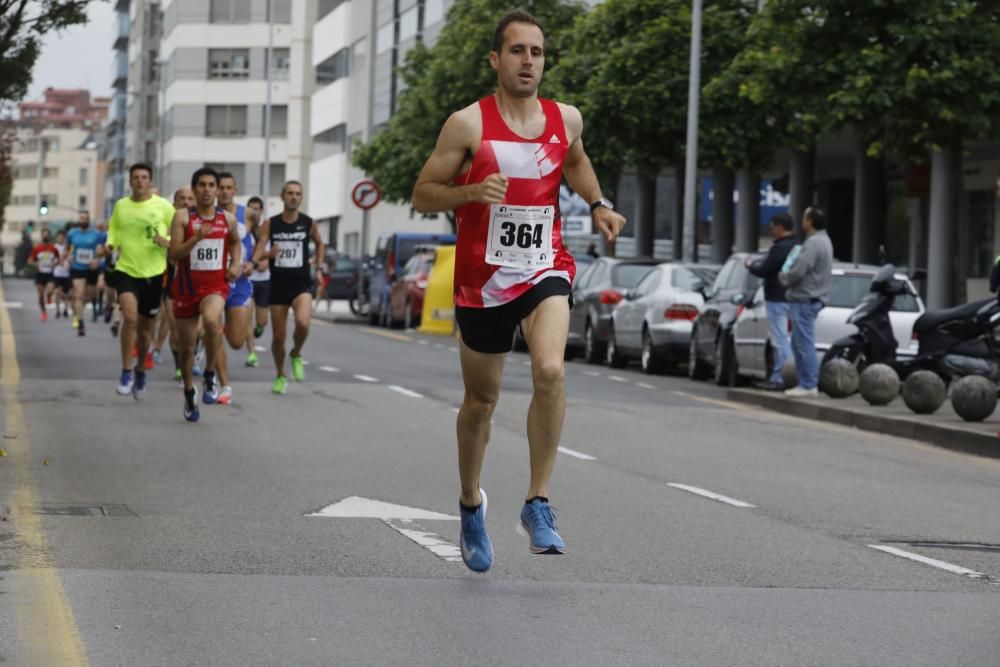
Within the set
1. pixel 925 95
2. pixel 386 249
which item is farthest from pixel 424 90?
pixel 925 95

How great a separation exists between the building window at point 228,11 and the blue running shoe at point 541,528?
104m

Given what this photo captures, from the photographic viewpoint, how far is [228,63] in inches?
4409

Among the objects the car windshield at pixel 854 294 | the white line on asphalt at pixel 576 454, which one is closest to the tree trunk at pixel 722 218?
the car windshield at pixel 854 294

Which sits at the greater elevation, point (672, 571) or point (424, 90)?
point (424, 90)

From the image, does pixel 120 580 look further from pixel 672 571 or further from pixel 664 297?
pixel 664 297

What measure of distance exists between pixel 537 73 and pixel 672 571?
2.04 meters

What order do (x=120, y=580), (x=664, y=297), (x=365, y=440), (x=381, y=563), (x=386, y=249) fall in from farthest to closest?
(x=386, y=249)
(x=664, y=297)
(x=365, y=440)
(x=381, y=563)
(x=120, y=580)

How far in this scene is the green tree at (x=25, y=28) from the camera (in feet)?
95.2

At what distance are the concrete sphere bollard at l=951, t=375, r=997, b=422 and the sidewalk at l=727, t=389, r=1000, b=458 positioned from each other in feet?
0.31

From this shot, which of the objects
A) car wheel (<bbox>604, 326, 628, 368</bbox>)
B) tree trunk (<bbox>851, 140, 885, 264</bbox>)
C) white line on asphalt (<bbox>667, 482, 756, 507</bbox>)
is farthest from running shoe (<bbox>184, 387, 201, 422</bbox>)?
tree trunk (<bbox>851, 140, 885, 264</bbox>)

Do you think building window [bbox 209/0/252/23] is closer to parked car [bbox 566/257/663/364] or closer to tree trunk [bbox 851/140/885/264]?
tree trunk [bbox 851/140/885/264]

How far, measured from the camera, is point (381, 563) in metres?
8.67

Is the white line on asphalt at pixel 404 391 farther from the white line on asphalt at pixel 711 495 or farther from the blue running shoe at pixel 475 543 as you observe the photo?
the blue running shoe at pixel 475 543

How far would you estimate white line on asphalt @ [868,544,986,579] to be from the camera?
8969 mm
